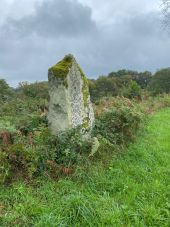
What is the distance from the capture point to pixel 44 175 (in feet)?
22.7

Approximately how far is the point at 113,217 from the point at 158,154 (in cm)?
373

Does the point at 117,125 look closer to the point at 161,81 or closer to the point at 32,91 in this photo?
the point at 32,91

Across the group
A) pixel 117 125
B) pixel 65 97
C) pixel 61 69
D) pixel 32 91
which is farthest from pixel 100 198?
pixel 32 91

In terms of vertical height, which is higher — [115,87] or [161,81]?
[161,81]

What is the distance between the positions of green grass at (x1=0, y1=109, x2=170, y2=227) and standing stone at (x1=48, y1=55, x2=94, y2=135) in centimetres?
124

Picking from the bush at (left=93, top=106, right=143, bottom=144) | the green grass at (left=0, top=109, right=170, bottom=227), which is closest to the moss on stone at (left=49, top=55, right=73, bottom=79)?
the bush at (left=93, top=106, right=143, bottom=144)

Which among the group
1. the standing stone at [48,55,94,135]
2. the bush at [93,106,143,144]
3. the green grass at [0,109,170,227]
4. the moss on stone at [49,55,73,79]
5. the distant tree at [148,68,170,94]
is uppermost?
the distant tree at [148,68,170,94]

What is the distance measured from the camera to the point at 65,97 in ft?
26.8

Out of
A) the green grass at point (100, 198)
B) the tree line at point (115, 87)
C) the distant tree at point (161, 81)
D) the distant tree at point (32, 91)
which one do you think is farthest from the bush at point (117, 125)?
the distant tree at point (161, 81)

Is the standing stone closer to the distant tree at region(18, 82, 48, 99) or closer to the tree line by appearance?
the tree line

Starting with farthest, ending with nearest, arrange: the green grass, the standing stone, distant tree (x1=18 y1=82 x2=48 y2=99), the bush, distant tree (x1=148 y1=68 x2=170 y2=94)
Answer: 1. distant tree (x1=148 y1=68 x2=170 y2=94)
2. distant tree (x1=18 y1=82 x2=48 y2=99)
3. the bush
4. the standing stone
5. the green grass

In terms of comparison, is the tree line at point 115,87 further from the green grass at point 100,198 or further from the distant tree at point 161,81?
the green grass at point 100,198

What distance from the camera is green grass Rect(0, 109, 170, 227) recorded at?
538 centimetres

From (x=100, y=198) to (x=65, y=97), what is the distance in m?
2.85
